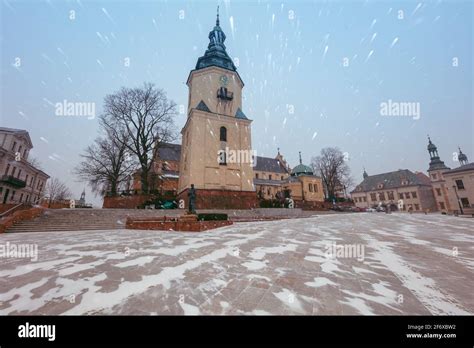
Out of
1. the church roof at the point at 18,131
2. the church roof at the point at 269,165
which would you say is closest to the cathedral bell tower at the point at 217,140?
the church roof at the point at 18,131

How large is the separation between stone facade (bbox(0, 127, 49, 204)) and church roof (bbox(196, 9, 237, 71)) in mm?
29212

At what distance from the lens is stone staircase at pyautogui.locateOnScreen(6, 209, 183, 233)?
12.4 metres

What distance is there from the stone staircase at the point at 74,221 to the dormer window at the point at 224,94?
59.2 ft

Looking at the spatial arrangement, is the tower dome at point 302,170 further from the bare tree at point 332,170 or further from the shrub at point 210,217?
the shrub at point 210,217

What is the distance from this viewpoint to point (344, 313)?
2191 millimetres

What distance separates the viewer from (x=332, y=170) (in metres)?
45.8

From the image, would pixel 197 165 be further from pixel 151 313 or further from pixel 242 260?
pixel 151 313

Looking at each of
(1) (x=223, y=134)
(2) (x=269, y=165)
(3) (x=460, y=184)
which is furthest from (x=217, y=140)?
(3) (x=460, y=184)

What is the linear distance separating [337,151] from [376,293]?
50079 millimetres

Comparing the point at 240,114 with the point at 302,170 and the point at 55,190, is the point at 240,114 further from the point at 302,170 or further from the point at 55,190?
the point at 55,190

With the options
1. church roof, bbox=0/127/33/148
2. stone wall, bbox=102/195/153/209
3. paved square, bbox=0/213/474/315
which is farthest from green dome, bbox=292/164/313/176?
church roof, bbox=0/127/33/148

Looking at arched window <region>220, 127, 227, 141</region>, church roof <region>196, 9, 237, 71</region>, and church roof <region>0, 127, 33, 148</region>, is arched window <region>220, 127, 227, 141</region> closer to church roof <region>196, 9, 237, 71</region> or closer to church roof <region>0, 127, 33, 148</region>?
church roof <region>196, 9, 237, 71</region>
